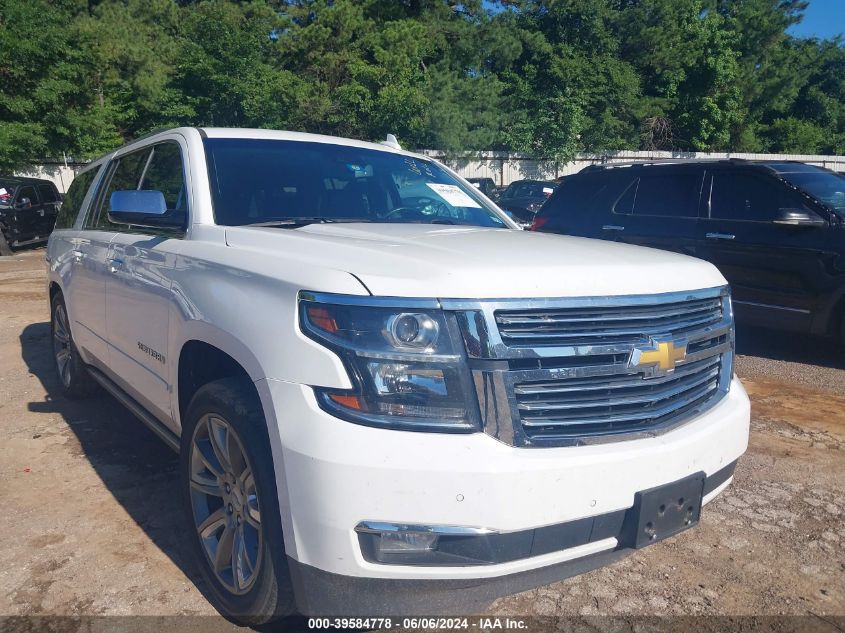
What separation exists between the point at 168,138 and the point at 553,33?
36.6m

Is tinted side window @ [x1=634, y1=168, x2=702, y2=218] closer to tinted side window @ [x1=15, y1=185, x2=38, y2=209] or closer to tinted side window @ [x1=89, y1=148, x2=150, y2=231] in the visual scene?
tinted side window @ [x1=89, y1=148, x2=150, y2=231]

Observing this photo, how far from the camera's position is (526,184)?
21141 mm

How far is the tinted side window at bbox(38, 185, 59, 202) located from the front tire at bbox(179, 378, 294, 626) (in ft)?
56.3

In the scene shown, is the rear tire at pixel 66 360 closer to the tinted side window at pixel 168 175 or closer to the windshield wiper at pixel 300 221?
the tinted side window at pixel 168 175

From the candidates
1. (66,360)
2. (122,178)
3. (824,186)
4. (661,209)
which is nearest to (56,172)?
(66,360)

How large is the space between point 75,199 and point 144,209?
276cm

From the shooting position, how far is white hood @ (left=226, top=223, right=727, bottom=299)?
2051 mm

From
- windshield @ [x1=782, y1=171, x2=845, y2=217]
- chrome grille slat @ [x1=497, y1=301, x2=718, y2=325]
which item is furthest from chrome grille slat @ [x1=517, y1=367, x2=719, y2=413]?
windshield @ [x1=782, y1=171, x2=845, y2=217]

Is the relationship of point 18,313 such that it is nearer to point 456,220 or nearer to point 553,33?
point 456,220

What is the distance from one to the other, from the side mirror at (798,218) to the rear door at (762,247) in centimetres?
8

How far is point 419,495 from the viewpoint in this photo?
75.7 inches

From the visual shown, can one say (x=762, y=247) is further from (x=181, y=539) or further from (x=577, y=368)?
(x=181, y=539)

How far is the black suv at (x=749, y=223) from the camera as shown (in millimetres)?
5930

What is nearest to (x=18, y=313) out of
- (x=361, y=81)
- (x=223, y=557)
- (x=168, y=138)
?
(x=168, y=138)
